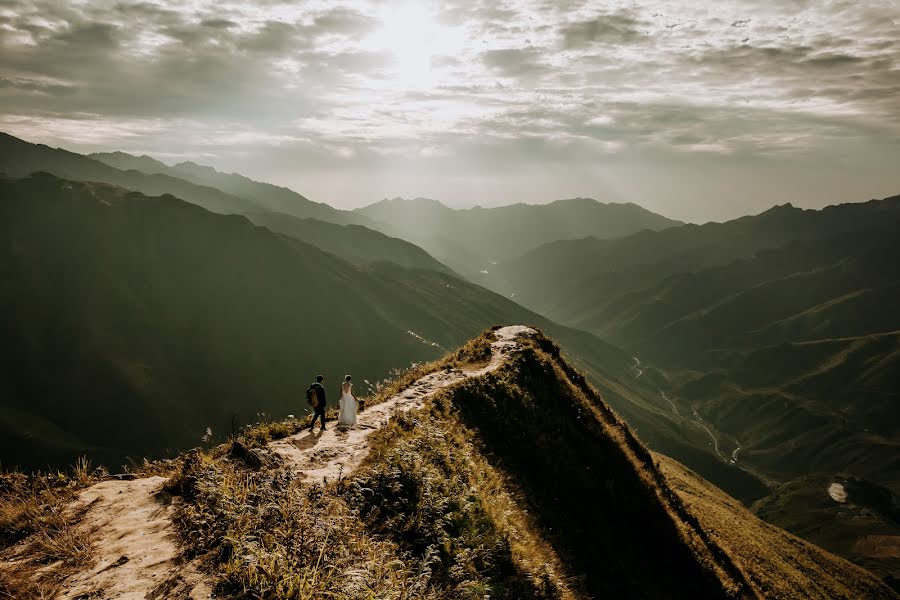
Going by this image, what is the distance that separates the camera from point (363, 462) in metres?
15.7

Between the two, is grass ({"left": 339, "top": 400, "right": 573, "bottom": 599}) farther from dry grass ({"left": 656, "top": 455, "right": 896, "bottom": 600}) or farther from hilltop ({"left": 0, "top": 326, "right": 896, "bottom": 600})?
dry grass ({"left": 656, "top": 455, "right": 896, "bottom": 600})

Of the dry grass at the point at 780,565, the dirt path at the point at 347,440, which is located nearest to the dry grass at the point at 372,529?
the dirt path at the point at 347,440

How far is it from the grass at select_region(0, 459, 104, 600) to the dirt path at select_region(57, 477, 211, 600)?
0.29 meters

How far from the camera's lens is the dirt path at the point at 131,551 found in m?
8.38

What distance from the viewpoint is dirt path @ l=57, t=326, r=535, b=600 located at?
8.41 metres

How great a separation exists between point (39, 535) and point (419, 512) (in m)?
8.31

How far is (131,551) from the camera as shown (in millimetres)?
9555

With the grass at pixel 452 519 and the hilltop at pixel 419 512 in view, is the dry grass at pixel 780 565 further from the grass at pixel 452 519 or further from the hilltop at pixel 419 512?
the grass at pixel 452 519

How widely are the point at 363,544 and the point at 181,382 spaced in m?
218

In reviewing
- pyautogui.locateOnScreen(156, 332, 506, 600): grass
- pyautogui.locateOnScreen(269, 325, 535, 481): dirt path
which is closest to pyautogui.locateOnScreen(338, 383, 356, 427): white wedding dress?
pyautogui.locateOnScreen(269, 325, 535, 481): dirt path

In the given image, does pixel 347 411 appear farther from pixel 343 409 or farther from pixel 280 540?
pixel 280 540

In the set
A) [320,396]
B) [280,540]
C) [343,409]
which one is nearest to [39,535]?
[280,540]

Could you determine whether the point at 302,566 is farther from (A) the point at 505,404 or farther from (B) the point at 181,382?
(B) the point at 181,382

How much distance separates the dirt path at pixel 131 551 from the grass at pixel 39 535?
0.29 meters
